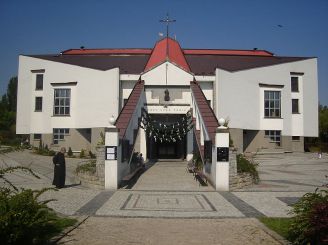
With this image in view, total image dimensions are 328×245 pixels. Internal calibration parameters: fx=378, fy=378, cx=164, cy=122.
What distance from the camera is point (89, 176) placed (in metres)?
14.8

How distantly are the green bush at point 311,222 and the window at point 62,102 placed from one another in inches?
1215

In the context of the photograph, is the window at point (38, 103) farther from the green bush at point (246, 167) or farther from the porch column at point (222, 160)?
the porch column at point (222, 160)

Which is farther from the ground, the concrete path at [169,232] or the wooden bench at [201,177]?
the wooden bench at [201,177]

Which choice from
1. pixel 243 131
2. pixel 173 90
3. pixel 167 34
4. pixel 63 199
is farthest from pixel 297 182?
pixel 167 34

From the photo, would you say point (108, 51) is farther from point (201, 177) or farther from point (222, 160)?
point (222, 160)

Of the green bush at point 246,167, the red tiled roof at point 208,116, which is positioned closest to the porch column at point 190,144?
the red tiled roof at point 208,116

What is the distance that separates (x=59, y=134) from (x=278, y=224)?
3007 centimetres

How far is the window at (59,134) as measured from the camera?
3547 cm

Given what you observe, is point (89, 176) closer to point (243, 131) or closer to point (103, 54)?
point (243, 131)

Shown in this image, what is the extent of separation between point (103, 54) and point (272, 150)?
2182cm

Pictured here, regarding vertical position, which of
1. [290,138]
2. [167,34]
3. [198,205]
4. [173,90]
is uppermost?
[167,34]

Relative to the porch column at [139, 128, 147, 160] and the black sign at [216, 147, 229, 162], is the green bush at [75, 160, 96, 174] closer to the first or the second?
the black sign at [216, 147, 229, 162]

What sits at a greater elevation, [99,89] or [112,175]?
[99,89]

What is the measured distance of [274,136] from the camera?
36.1 m
